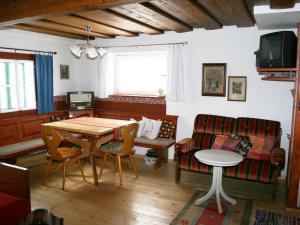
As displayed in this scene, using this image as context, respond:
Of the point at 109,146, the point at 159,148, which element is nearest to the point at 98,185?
the point at 109,146

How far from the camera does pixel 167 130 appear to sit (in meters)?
4.83

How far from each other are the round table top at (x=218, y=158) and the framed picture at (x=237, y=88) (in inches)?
51.5

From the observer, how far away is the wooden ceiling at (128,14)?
2625mm

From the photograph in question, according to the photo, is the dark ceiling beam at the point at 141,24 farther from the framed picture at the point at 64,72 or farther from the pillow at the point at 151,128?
the framed picture at the point at 64,72

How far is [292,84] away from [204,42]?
4.90 ft

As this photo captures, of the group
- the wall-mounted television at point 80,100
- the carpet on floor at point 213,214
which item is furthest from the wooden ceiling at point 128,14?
the carpet on floor at point 213,214

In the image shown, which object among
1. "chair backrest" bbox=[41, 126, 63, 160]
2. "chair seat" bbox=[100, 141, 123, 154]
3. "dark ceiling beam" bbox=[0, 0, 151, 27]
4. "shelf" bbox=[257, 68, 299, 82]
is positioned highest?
"dark ceiling beam" bbox=[0, 0, 151, 27]

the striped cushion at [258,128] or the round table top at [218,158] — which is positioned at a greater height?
the striped cushion at [258,128]

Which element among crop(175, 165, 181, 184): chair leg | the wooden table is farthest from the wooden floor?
the wooden table

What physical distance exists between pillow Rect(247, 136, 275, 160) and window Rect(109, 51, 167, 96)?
1.95 meters

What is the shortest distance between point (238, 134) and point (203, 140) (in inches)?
20.5

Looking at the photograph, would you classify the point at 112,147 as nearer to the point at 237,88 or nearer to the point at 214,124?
the point at 214,124

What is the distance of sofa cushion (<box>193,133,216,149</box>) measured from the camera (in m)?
4.14

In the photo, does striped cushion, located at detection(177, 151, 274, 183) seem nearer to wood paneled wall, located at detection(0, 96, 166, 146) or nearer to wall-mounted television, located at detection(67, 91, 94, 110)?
wood paneled wall, located at detection(0, 96, 166, 146)
